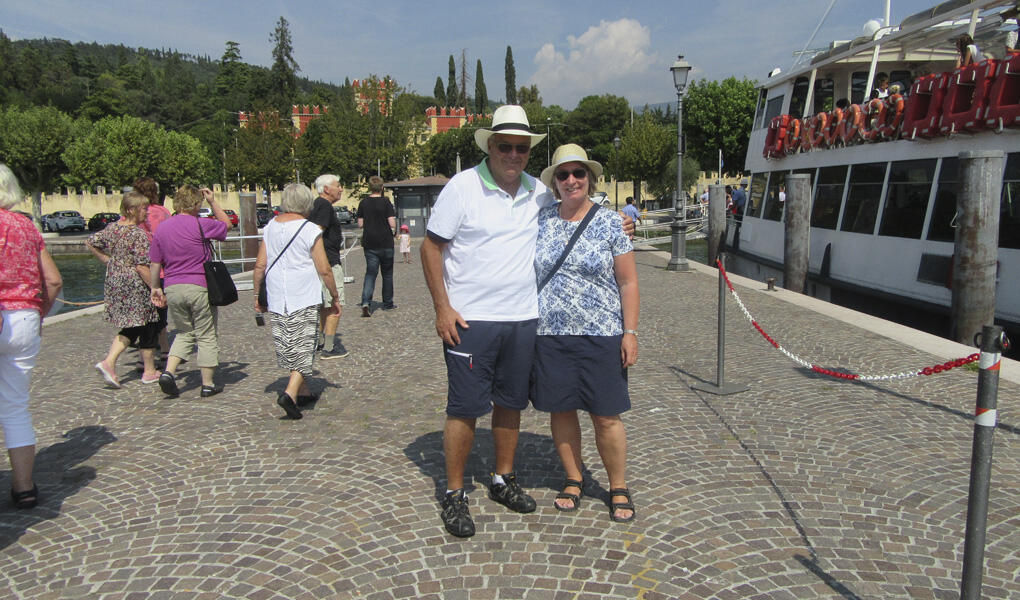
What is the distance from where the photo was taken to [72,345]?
27.7 ft

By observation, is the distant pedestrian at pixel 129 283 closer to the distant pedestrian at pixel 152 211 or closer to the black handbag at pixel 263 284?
the distant pedestrian at pixel 152 211

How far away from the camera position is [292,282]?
5324 millimetres

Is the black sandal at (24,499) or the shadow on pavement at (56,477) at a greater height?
the black sandal at (24,499)

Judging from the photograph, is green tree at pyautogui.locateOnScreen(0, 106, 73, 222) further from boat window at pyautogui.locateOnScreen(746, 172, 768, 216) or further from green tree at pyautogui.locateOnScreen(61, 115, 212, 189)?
boat window at pyautogui.locateOnScreen(746, 172, 768, 216)

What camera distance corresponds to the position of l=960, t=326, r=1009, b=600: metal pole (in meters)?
2.35

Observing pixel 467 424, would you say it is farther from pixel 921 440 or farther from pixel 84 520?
pixel 921 440

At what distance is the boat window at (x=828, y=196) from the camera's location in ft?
43.9

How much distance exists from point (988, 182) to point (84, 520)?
8.90 metres

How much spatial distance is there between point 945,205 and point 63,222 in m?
48.1

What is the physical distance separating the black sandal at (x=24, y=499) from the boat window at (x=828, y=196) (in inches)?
514

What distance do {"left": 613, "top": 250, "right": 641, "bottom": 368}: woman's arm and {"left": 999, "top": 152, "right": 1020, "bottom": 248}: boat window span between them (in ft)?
26.4

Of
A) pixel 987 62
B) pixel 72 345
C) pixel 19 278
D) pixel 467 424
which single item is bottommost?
pixel 72 345

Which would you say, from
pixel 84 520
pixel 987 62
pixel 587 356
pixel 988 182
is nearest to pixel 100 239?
pixel 84 520

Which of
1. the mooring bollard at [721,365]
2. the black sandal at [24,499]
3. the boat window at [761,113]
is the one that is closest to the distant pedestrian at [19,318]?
the black sandal at [24,499]
